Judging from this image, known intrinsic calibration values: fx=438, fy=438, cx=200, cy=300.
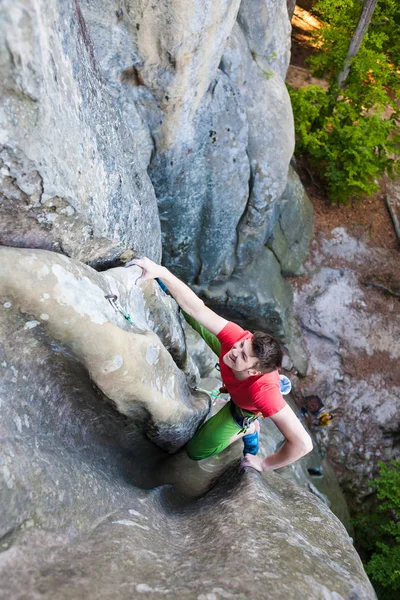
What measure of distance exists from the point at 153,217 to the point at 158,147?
1.47 metres

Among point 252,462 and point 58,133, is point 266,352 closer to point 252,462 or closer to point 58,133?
point 252,462

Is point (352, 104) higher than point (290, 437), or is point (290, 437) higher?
point (352, 104)

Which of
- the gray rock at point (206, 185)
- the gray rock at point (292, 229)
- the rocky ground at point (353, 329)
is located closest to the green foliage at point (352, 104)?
the gray rock at point (292, 229)

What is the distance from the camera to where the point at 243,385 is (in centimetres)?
405

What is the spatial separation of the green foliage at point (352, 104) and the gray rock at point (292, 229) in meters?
1.09

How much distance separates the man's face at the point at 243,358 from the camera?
373cm

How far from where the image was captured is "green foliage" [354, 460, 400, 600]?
8.83 m

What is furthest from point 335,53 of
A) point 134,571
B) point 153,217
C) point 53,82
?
point 134,571

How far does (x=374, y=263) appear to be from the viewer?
42.8ft

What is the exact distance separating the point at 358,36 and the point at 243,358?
36.1 feet

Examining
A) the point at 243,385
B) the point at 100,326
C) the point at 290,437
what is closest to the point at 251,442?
the point at 290,437

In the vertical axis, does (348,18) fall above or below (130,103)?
above

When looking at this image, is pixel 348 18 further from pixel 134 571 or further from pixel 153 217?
pixel 134 571

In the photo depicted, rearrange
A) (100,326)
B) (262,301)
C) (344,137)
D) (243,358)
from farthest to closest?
(344,137)
(262,301)
(243,358)
(100,326)
